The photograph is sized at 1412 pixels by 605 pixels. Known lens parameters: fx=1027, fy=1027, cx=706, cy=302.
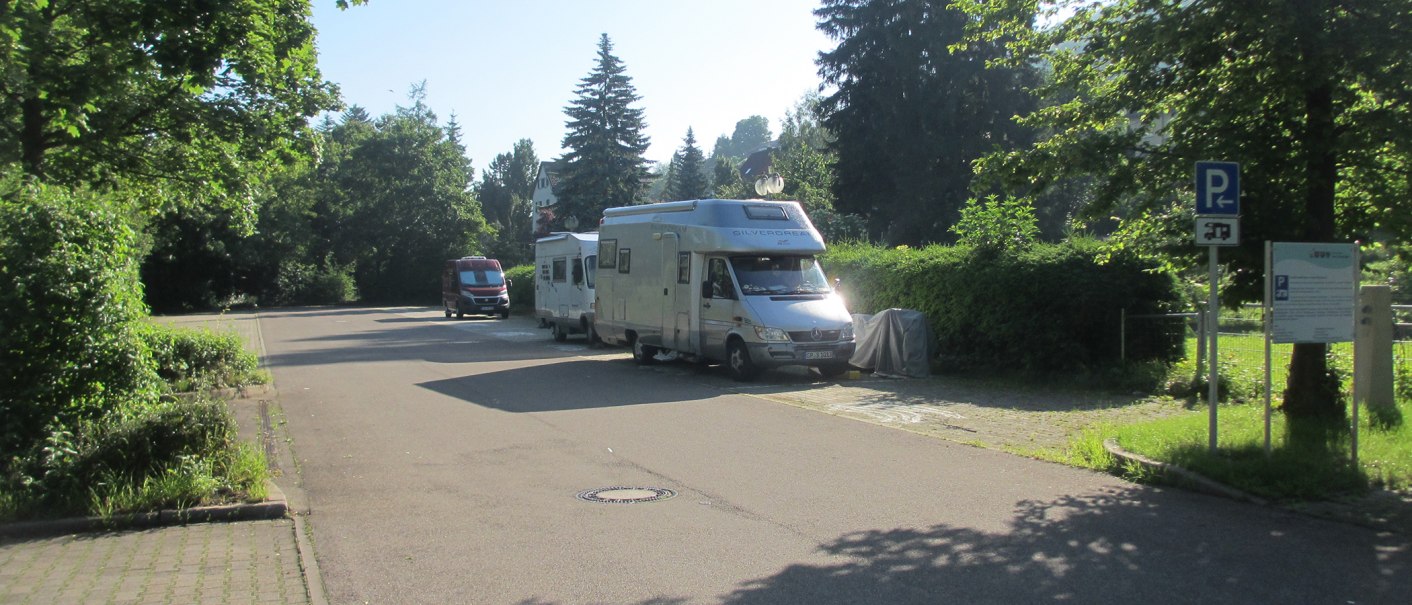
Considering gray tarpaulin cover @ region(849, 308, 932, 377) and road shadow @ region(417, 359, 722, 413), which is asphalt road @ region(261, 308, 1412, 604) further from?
gray tarpaulin cover @ region(849, 308, 932, 377)

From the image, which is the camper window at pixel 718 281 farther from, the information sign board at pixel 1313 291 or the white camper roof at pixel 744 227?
the information sign board at pixel 1313 291

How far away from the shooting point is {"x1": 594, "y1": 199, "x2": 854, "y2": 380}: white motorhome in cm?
1664

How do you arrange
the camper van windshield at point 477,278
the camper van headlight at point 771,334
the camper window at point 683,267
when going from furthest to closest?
the camper van windshield at point 477,278 → the camper window at point 683,267 → the camper van headlight at point 771,334

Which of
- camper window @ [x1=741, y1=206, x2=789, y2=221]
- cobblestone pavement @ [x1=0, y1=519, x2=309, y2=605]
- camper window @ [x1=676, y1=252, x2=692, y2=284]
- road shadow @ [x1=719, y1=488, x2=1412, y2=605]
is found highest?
camper window @ [x1=741, y1=206, x2=789, y2=221]

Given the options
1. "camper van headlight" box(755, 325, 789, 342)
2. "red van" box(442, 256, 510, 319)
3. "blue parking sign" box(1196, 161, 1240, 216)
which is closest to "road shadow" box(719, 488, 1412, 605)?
"blue parking sign" box(1196, 161, 1240, 216)

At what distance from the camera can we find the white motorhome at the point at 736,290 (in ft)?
54.6

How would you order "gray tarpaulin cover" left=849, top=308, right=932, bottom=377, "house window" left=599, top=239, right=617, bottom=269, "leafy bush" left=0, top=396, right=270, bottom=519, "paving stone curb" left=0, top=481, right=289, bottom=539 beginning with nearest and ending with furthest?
"paving stone curb" left=0, top=481, right=289, bottom=539 → "leafy bush" left=0, top=396, right=270, bottom=519 → "gray tarpaulin cover" left=849, top=308, right=932, bottom=377 → "house window" left=599, top=239, right=617, bottom=269

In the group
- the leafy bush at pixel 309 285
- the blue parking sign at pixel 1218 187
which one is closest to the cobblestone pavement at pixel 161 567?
the blue parking sign at pixel 1218 187

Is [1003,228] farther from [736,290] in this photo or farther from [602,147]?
[602,147]

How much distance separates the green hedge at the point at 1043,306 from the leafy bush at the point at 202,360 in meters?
11.8

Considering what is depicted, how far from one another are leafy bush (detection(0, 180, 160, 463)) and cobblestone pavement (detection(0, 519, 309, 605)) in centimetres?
187

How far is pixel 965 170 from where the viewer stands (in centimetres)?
4191

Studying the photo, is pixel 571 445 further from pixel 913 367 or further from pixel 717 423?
pixel 913 367

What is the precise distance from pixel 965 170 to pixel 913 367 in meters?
26.2
